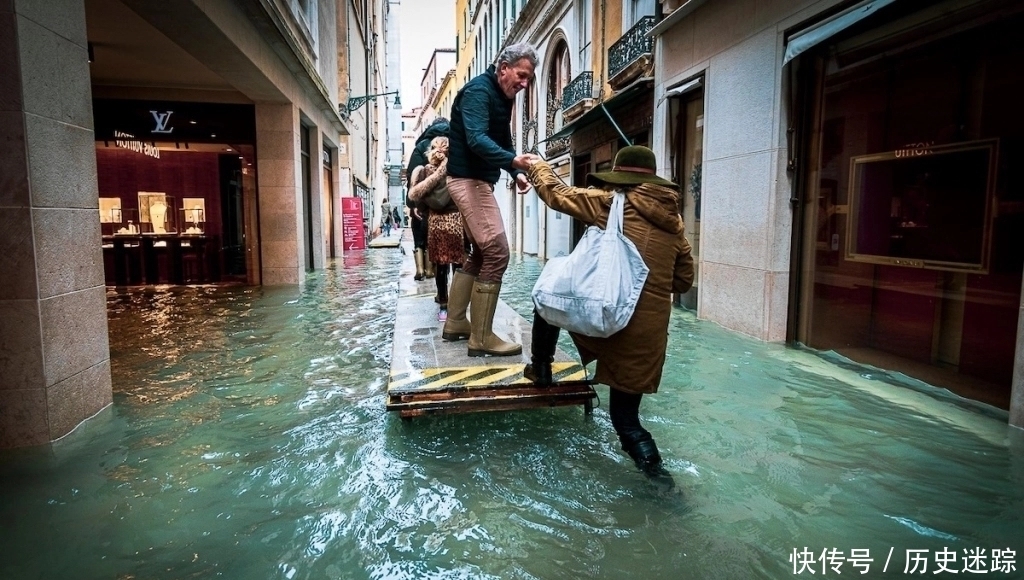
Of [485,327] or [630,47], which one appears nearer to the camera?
[485,327]

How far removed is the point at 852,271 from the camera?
564cm

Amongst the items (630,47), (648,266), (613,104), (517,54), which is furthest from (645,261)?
(613,104)

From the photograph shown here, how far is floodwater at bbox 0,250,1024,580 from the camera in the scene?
2.26 metres

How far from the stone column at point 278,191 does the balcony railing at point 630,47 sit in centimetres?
658

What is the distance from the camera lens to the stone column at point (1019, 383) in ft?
12.2

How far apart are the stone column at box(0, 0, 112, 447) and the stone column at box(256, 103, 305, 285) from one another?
770cm

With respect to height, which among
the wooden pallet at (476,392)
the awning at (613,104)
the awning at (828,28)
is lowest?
the wooden pallet at (476,392)

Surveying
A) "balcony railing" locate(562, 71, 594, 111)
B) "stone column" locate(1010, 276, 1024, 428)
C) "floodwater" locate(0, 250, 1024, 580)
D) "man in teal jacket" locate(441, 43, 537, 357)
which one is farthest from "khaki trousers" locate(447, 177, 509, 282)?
"balcony railing" locate(562, 71, 594, 111)

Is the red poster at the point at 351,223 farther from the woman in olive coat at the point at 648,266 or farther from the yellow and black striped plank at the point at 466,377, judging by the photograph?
the woman in olive coat at the point at 648,266

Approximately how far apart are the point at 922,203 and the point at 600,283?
12.5ft

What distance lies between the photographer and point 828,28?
5.35 meters

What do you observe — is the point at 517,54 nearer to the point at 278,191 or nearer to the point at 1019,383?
the point at 1019,383

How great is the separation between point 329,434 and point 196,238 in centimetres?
1051

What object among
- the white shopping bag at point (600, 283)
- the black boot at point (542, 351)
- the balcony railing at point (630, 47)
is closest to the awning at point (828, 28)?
the white shopping bag at point (600, 283)
